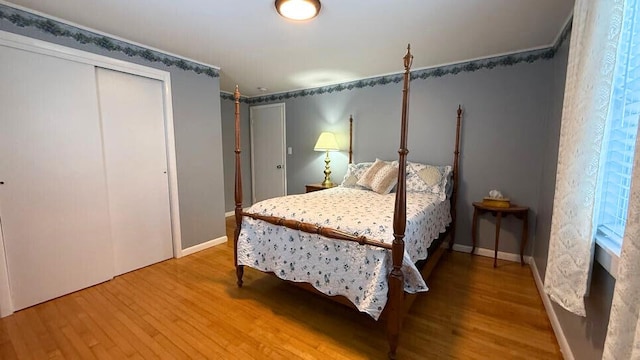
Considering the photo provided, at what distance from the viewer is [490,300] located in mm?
2162

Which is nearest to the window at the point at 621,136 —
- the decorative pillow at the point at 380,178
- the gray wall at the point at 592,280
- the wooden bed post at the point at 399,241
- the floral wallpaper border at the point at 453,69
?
the gray wall at the point at 592,280

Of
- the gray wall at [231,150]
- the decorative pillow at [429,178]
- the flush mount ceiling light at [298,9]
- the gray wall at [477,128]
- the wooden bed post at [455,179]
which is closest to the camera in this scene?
the flush mount ceiling light at [298,9]

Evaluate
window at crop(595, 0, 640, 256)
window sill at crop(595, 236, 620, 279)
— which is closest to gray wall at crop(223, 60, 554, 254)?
window at crop(595, 0, 640, 256)

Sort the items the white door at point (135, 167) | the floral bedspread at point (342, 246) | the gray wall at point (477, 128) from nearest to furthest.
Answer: the floral bedspread at point (342, 246)
the white door at point (135, 167)
the gray wall at point (477, 128)

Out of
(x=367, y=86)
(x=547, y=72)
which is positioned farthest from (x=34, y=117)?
(x=547, y=72)

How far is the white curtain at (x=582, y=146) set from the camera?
106 cm

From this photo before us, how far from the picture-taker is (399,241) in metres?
1.49

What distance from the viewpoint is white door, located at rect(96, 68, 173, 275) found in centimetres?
246

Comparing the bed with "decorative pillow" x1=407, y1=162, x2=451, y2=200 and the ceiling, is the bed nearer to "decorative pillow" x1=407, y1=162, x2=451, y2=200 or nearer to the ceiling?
"decorative pillow" x1=407, y1=162, x2=451, y2=200

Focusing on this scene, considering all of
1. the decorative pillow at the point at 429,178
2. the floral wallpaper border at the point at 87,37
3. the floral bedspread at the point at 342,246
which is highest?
the floral wallpaper border at the point at 87,37

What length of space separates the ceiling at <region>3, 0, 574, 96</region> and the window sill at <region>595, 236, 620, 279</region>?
1608mm

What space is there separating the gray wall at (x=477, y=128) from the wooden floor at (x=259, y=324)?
88 centimetres

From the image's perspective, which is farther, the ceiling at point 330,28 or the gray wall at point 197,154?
the gray wall at point 197,154

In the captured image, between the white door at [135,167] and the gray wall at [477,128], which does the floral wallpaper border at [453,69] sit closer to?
the gray wall at [477,128]
